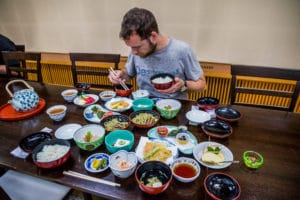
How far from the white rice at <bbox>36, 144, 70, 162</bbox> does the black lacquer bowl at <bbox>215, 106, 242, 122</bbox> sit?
3.21ft

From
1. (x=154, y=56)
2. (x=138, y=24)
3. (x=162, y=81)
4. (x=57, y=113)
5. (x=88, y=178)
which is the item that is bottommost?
(x=88, y=178)

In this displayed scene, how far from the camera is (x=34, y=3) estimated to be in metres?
3.03

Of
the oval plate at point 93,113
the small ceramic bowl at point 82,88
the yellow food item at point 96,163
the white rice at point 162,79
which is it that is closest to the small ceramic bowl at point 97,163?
the yellow food item at point 96,163

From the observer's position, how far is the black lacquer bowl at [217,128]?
1149mm

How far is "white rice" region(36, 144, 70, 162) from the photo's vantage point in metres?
1.00

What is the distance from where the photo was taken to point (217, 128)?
1.20 meters

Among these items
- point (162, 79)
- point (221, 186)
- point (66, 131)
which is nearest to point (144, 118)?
point (162, 79)

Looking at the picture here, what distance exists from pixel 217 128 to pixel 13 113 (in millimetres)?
1476

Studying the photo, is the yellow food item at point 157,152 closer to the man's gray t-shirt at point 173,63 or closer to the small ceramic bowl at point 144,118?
the small ceramic bowl at point 144,118

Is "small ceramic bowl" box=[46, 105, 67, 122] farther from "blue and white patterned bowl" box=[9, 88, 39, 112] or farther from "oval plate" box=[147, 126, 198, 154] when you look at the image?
"oval plate" box=[147, 126, 198, 154]

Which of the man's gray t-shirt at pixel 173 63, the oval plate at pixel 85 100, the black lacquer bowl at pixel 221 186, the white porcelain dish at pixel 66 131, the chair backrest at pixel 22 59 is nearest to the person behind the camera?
the black lacquer bowl at pixel 221 186

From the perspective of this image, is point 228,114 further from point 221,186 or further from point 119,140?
point 119,140

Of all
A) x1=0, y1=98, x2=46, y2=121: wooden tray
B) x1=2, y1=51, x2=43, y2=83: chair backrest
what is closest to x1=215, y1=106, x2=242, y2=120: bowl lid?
x1=0, y1=98, x2=46, y2=121: wooden tray

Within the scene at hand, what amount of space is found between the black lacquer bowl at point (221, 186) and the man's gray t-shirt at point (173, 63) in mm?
956
